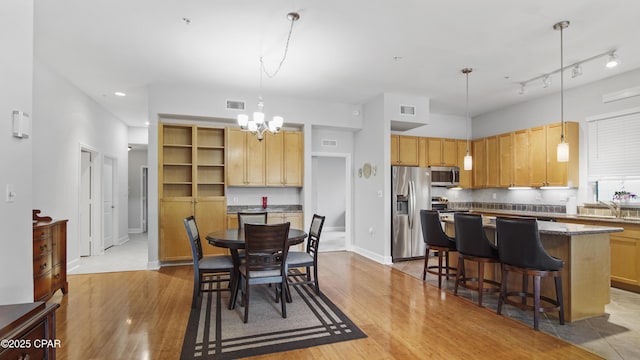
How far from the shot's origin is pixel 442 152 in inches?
254

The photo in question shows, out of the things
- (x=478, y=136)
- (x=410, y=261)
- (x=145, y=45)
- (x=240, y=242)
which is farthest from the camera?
(x=478, y=136)

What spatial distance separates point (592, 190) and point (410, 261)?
122 inches

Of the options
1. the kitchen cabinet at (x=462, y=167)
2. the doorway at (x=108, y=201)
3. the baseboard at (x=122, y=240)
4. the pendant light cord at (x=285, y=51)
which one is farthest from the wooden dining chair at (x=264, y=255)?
the baseboard at (x=122, y=240)

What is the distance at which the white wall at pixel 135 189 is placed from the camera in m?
9.34

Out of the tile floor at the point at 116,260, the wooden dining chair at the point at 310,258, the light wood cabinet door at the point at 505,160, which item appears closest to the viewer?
the wooden dining chair at the point at 310,258

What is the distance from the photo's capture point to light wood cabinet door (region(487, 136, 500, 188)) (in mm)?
6289

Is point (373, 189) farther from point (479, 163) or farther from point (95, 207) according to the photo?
point (95, 207)

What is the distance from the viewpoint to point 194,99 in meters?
5.31

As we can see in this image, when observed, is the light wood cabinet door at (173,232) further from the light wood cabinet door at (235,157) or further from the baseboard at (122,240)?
the baseboard at (122,240)

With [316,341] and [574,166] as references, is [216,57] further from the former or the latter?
[574,166]

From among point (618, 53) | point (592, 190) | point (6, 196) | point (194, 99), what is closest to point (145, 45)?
point (194, 99)

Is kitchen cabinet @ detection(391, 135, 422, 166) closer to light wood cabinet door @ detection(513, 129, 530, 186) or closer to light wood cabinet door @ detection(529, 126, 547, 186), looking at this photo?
light wood cabinet door @ detection(513, 129, 530, 186)

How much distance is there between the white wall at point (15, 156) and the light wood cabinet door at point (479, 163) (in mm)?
7012

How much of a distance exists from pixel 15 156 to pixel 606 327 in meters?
4.90
